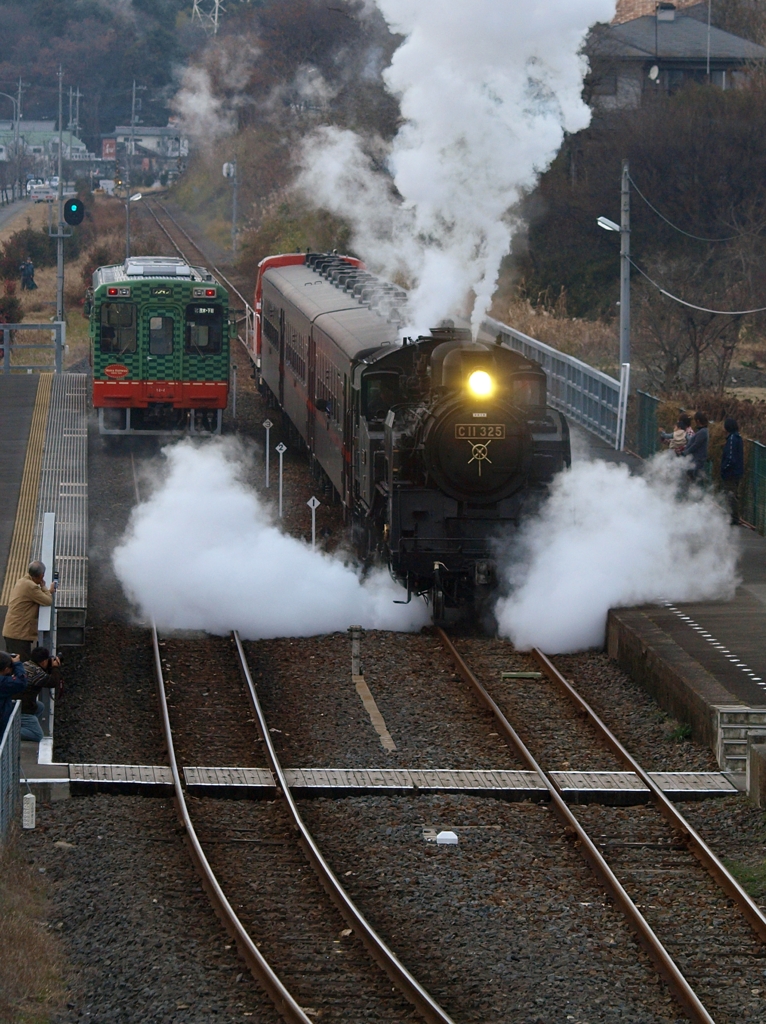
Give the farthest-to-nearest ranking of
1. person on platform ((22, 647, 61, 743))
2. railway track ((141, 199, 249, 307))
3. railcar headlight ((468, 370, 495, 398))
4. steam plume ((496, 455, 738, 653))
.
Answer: railway track ((141, 199, 249, 307)) < steam plume ((496, 455, 738, 653)) < railcar headlight ((468, 370, 495, 398)) < person on platform ((22, 647, 61, 743))

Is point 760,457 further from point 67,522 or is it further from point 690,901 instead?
point 690,901

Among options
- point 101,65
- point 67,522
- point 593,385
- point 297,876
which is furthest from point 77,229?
point 101,65

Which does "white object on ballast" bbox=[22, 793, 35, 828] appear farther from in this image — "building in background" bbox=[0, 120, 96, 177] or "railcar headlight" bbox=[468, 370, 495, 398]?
"building in background" bbox=[0, 120, 96, 177]

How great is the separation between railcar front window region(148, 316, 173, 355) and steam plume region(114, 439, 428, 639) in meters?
8.18

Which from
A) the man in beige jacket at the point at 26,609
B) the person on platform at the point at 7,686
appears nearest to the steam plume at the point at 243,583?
the man in beige jacket at the point at 26,609

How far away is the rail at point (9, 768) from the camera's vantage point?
9898mm

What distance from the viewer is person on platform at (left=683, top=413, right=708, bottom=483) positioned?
1895 centimetres

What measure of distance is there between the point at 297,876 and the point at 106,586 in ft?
28.8

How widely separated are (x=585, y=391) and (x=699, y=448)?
8495 millimetres

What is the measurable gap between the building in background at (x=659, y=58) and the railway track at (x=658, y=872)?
128 ft

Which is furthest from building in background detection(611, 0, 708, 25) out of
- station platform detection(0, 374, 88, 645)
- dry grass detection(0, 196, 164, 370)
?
station platform detection(0, 374, 88, 645)

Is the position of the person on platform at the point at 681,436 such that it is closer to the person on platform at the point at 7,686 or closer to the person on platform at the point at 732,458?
the person on platform at the point at 732,458

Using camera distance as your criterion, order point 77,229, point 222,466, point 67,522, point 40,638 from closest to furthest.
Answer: point 40,638
point 67,522
point 222,466
point 77,229

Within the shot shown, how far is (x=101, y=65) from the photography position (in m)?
147
